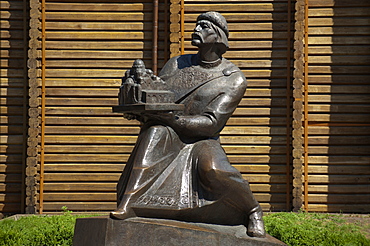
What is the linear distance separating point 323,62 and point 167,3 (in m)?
2.99

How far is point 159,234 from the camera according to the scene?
230 inches

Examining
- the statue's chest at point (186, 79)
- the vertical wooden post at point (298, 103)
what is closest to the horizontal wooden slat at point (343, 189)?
the vertical wooden post at point (298, 103)

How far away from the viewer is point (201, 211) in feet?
19.9

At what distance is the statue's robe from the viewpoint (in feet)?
19.7

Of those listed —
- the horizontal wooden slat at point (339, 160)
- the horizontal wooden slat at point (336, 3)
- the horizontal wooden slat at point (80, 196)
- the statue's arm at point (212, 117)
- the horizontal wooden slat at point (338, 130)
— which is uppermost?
the horizontal wooden slat at point (336, 3)

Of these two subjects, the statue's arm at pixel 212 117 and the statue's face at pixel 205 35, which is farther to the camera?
the statue's face at pixel 205 35

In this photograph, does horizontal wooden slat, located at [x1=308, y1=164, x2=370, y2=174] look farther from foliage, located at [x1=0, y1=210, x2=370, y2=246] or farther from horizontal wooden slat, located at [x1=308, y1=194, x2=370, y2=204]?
foliage, located at [x1=0, y1=210, x2=370, y2=246]

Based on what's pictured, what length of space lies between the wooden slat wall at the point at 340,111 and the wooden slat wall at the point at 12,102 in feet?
17.0

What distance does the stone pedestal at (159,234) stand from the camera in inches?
229

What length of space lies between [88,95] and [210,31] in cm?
734

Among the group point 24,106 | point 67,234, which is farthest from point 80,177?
point 67,234

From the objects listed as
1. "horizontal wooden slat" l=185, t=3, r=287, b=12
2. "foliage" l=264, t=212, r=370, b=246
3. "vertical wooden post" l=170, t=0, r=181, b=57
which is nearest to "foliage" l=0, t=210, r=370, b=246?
"foliage" l=264, t=212, r=370, b=246

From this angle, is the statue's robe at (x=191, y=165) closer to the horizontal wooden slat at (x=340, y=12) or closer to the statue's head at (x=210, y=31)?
the statue's head at (x=210, y=31)

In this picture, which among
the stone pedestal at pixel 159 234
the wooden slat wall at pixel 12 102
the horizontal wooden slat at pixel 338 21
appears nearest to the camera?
the stone pedestal at pixel 159 234
